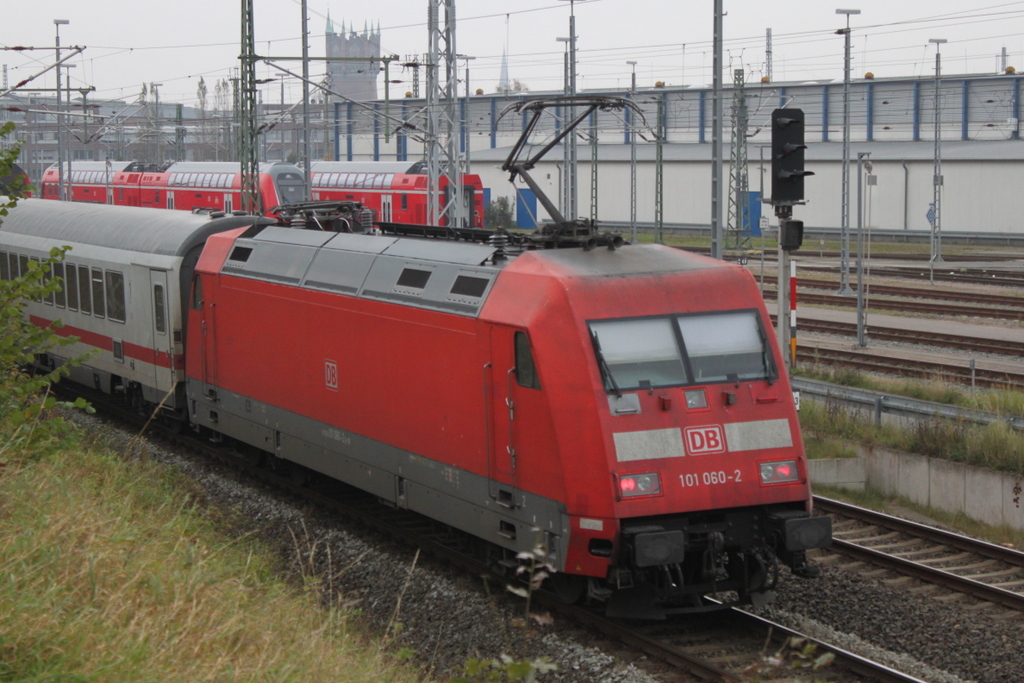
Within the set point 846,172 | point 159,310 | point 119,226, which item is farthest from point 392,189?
point 159,310

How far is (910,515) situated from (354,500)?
6792mm

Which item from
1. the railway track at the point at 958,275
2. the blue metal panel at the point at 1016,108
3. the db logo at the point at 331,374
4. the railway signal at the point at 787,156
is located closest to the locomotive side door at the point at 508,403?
the db logo at the point at 331,374

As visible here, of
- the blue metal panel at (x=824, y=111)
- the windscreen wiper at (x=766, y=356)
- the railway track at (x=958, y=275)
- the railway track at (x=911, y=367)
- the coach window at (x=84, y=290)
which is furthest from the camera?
the blue metal panel at (x=824, y=111)

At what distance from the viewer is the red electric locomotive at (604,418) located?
27.9ft

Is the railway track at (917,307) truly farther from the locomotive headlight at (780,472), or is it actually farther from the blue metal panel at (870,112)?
the blue metal panel at (870,112)

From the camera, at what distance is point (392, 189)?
42.0 meters

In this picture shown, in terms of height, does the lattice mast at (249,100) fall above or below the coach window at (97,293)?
above

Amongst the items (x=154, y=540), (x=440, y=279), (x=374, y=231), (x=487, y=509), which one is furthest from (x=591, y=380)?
(x=374, y=231)

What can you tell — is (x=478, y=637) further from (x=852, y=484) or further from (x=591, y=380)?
(x=852, y=484)

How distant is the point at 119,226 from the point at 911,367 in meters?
14.3

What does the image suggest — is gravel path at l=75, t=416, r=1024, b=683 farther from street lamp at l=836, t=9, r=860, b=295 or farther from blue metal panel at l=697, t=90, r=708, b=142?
blue metal panel at l=697, t=90, r=708, b=142

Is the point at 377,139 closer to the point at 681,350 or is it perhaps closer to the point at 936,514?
the point at 936,514

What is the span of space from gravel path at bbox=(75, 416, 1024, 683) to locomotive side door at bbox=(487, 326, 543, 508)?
97 cm

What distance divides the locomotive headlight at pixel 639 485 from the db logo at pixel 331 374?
461 centimetres
